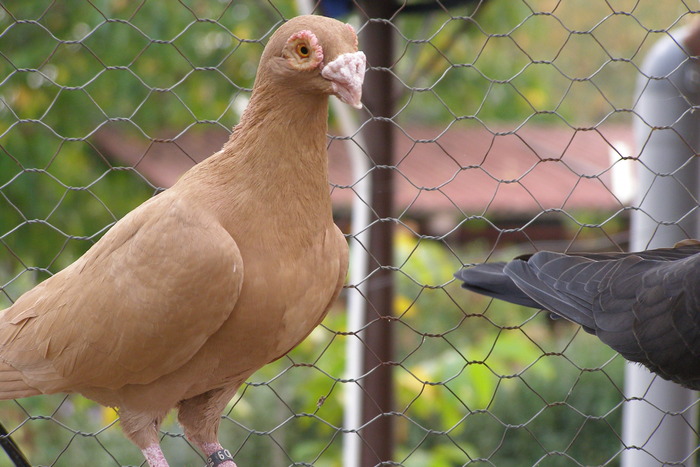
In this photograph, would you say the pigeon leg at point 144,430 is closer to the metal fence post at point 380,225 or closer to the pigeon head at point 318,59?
the pigeon head at point 318,59

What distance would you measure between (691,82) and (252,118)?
126 cm

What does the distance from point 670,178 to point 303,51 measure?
1212mm

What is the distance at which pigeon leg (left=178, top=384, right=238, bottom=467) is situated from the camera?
145 cm

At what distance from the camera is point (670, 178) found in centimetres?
208

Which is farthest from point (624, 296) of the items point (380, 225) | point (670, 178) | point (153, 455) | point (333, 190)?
point (333, 190)

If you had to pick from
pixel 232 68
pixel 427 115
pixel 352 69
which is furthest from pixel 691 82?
pixel 427 115

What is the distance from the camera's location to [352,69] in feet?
3.93

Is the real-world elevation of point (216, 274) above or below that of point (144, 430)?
above

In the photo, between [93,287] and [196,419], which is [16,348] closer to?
[93,287]

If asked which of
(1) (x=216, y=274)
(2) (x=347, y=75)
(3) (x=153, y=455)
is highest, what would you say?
(2) (x=347, y=75)

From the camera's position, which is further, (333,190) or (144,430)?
(333,190)

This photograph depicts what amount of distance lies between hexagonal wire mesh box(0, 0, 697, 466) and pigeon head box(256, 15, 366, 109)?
39cm

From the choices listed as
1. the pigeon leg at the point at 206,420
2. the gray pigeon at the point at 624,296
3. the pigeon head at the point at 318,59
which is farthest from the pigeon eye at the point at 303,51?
the gray pigeon at the point at 624,296

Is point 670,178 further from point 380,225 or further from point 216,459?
Result: point 216,459
